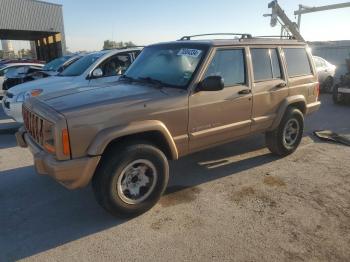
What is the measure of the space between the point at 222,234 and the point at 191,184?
52.1 inches

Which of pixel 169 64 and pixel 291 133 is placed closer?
pixel 169 64

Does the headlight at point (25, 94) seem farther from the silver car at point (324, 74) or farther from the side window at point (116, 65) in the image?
the silver car at point (324, 74)

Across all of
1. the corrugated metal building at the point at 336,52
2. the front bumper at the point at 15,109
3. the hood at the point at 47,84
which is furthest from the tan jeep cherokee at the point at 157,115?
the corrugated metal building at the point at 336,52

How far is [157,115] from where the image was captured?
3939 millimetres

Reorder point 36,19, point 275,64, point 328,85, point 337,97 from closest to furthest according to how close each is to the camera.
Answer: point 275,64, point 337,97, point 328,85, point 36,19

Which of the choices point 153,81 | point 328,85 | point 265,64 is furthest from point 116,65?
point 328,85

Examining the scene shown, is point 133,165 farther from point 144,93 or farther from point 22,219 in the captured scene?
point 22,219

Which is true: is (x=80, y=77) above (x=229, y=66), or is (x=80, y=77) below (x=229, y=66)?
below

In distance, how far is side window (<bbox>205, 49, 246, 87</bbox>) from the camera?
178 inches

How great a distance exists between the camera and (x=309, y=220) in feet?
12.7

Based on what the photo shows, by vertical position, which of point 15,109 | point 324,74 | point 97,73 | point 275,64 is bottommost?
point 15,109

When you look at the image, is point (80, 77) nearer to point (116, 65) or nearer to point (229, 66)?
point (116, 65)

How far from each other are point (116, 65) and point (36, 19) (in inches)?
1072

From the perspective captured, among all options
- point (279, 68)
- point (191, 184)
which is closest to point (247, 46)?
point (279, 68)
